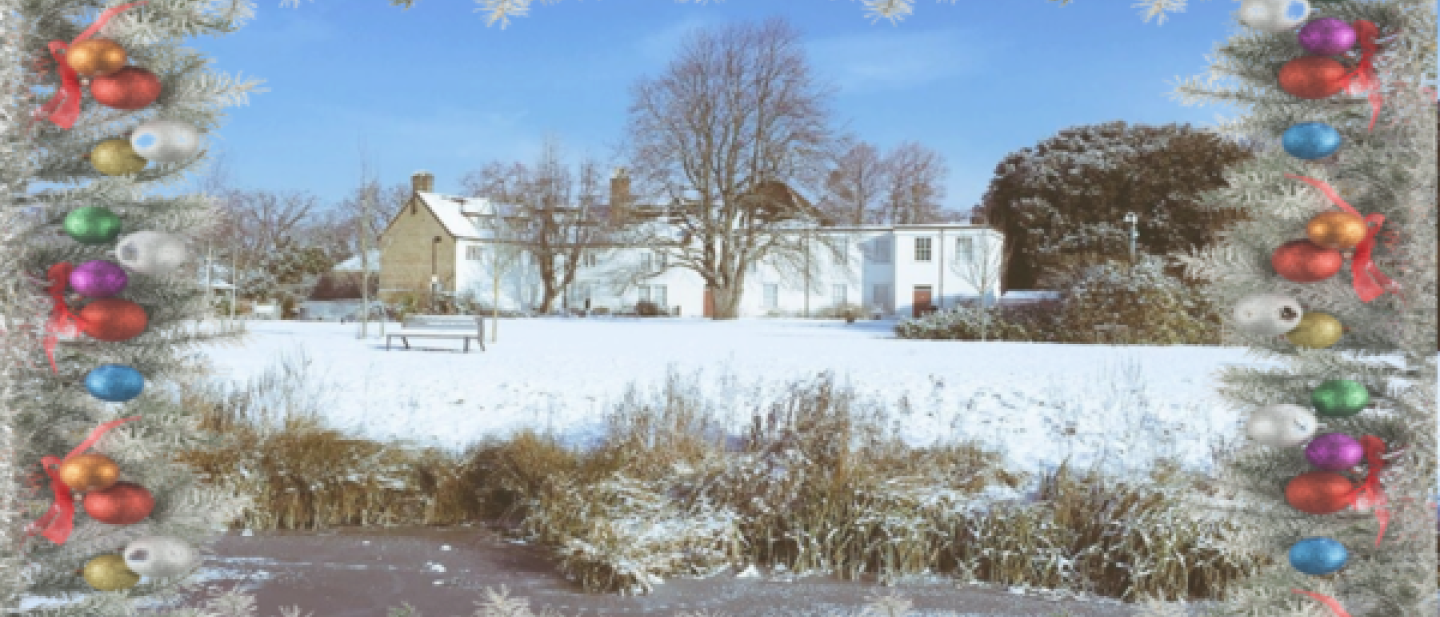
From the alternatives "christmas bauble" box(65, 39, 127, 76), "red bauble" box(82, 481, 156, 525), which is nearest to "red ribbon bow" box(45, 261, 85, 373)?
"red bauble" box(82, 481, 156, 525)

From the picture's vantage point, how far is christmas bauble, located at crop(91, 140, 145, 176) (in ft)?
7.68

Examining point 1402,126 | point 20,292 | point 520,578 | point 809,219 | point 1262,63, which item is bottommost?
point 520,578

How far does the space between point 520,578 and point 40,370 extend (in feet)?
11.0

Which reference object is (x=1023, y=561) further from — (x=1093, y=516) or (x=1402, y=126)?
(x=1402, y=126)

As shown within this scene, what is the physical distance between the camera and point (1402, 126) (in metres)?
2.15

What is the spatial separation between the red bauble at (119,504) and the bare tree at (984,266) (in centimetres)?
1684

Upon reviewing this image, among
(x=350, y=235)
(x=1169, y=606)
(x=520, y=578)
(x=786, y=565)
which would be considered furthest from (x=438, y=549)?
(x=350, y=235)

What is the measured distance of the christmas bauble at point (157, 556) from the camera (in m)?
2.32

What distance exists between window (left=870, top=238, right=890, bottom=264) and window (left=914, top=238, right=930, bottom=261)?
0.97 metres

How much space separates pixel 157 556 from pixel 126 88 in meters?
1.10

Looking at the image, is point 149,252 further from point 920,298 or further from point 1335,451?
point 920,298

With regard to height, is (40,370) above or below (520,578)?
above

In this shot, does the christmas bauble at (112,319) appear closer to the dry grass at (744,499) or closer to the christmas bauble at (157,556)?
the christmas bauble at (157,556)

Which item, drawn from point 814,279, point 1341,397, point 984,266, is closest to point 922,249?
point 814,279
